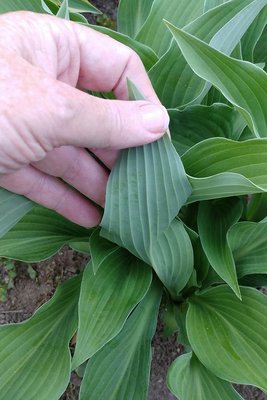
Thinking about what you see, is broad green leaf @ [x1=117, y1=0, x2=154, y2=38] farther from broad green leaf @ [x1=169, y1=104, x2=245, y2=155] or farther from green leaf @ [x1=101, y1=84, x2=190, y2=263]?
green leaf @ [x1=101, y1=84, x2=190, y2=263]

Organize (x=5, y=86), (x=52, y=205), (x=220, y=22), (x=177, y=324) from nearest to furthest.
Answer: (x=5, y=86) < (x=220, y=22) < (x=52, y=205) < (x=177, y=324)

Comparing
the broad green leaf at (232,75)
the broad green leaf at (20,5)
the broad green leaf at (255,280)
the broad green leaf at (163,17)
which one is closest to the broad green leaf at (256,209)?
the broad green leaf at (255,280)

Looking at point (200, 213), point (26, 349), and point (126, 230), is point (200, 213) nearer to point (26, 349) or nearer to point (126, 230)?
point (126, 230)

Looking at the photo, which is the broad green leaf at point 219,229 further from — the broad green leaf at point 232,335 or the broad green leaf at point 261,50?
the broad green leaf at point 261,50

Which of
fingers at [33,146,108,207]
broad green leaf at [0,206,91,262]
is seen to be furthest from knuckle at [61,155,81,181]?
broad green leaf at [0,206,91,262]

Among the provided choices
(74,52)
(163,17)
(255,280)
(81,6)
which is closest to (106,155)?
(74,52)

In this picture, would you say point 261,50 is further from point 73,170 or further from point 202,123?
point 73,170

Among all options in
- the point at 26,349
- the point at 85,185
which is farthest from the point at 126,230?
the point at 26,349

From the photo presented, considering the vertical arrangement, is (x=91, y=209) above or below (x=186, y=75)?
below
